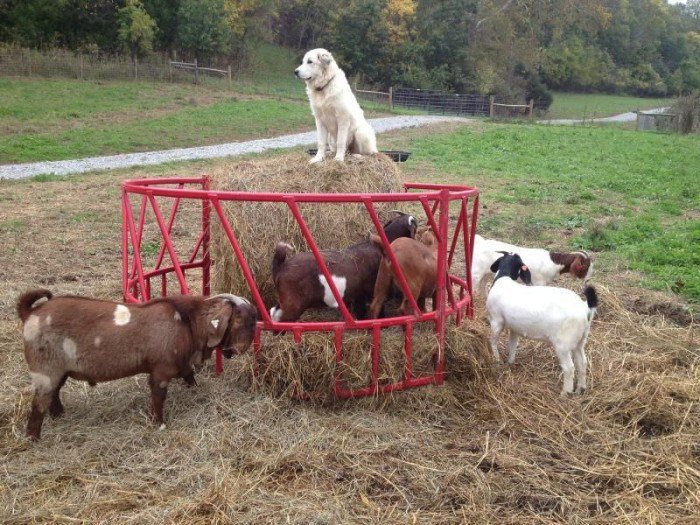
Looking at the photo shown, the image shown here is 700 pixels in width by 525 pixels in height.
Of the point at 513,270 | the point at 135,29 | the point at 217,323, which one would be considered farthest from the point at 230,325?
the point at 135,29

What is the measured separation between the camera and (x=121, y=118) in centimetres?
2556

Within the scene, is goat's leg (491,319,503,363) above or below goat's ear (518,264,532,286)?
below

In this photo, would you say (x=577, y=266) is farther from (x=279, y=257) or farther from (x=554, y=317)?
(x=279, y=257)

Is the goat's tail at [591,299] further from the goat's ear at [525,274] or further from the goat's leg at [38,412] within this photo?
the goat's leg at [38,412]

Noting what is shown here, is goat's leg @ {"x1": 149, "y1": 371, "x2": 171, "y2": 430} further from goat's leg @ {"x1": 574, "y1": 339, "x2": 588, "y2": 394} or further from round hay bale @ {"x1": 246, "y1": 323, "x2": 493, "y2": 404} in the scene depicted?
goat's leg @ {"x1": 574, "y1": 339, "x2": 588, "y2": 394}

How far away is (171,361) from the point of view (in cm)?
430

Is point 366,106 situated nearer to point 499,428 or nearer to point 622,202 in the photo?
point 622,202

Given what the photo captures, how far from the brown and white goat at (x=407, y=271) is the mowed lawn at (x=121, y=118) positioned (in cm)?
1527

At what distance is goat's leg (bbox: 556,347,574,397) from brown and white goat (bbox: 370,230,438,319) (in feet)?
3.55

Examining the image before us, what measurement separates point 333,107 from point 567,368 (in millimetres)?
3447

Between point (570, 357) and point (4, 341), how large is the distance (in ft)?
15.2

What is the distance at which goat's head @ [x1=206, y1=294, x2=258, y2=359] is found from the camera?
4.34 metres

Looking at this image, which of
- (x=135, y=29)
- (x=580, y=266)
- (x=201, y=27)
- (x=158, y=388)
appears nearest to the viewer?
(x=158, y=388)

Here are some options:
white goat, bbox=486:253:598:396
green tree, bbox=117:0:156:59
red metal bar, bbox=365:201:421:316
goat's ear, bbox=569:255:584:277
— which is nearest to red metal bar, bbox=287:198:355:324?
red metal bar, bbox=365:201:421:316
